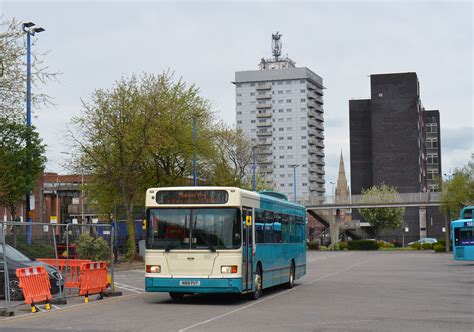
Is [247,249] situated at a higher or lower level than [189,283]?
higher

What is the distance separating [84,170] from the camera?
47.7m

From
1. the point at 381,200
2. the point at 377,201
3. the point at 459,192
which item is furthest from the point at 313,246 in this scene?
the point at 459,192

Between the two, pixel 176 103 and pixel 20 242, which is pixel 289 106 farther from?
pixel 20 242

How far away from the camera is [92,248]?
75.4 feet

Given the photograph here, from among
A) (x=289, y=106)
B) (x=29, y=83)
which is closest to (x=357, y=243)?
(x=29, y=83)

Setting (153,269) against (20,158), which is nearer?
(153,269)

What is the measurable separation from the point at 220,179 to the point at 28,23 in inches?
1148

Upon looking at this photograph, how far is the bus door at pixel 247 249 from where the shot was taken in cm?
1923

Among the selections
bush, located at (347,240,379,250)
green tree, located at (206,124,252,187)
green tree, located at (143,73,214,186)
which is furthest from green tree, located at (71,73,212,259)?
bush, located at (347,240,379,250)

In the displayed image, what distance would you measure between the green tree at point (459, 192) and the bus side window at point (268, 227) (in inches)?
2198

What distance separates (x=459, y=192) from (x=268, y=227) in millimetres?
58379

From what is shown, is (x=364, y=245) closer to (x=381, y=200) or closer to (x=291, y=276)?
(x=381, y=200)

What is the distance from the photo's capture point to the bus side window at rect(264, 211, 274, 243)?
71.8 ft

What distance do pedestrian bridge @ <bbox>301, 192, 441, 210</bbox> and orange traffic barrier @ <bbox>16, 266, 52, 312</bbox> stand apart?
2998 inches
